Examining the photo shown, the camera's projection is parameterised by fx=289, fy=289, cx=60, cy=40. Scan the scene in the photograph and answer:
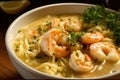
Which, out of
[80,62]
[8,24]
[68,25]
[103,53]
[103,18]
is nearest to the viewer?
[80,62]

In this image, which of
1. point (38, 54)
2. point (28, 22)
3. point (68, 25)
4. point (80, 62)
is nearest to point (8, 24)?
point (28, 22)

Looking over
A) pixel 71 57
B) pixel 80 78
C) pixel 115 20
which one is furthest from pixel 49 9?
pixel 80 78

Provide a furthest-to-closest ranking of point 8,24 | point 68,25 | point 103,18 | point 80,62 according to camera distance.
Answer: point 8,24 < point 103,18 < point 68,25 < point 80,62

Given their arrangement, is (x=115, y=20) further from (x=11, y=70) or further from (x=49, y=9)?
(x=11, y=70)

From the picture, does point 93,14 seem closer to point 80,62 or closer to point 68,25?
point 68,25

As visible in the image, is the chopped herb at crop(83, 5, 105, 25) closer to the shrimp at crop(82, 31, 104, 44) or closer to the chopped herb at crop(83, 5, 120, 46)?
the chopped herb at crop(83, 5, 120, 46)

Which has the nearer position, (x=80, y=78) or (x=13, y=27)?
(x=80, y=78)
